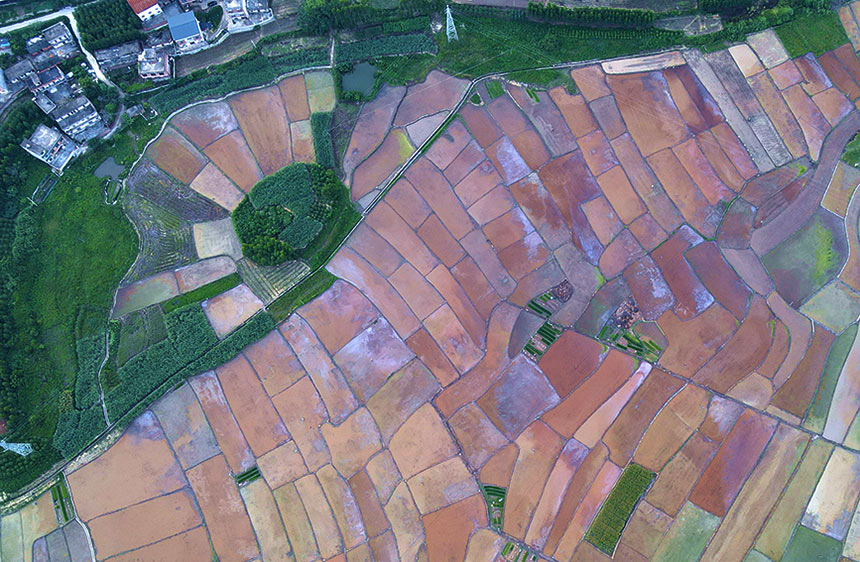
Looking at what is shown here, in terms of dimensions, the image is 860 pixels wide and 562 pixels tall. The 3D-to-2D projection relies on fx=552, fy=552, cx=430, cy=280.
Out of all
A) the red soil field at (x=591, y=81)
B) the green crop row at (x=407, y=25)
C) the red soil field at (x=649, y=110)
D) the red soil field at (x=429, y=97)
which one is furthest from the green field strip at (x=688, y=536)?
the green crop row at (x=407, y=25)

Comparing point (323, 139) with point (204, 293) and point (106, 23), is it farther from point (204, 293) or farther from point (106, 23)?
point (106, 23)

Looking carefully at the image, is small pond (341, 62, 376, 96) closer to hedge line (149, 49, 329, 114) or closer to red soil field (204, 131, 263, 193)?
hedge line (149, 49, 329, 114)

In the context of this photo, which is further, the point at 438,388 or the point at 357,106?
the point at 357,106

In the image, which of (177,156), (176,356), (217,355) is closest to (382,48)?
(177,156)

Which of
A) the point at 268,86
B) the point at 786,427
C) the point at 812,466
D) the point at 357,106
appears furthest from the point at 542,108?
the point at 812,466

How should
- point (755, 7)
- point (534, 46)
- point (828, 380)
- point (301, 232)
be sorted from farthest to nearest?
point (755, 7) → point (534, 46) → point (301, 232) → point (828, 380)

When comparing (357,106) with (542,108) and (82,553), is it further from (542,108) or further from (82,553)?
(82,553)
